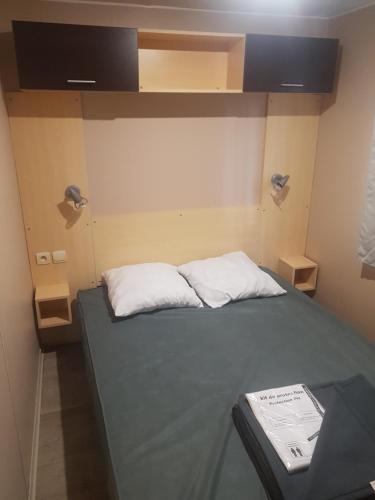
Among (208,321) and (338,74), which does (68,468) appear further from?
(338,74)

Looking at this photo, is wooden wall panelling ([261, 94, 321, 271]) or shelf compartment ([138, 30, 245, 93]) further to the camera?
wooden wall panelling ([261, 94, 321, 271])

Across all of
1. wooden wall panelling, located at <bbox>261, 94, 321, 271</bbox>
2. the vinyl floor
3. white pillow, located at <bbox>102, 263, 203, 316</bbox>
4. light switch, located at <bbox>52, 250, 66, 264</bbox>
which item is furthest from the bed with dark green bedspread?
wooden wall panelling, located at <bbox>261, 94, 321, 271</bbox>

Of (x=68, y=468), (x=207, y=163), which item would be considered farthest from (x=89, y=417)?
(x=207, y=163)

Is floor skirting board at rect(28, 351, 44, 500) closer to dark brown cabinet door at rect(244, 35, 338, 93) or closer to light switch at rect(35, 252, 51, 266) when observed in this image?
light switch at rect(35, 252, 51, 266)

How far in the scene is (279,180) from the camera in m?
2.87

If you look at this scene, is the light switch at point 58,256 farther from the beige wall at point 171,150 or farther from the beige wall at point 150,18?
the beige wall at point 150,18

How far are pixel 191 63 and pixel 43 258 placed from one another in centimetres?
169

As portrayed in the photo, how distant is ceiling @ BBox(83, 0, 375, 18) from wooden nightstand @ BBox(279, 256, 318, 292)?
1.79 meters

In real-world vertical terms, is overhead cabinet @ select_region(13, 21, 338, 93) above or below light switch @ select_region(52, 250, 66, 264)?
above

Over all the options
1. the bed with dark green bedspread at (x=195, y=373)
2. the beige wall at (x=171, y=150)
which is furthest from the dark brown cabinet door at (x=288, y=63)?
the bed with dark green bedspread at (x=195, y=373)

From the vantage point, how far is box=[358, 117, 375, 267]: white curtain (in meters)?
2.37

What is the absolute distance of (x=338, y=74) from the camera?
263 cm

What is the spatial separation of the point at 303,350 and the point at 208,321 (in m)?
0.57

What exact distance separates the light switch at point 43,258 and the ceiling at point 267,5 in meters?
1.59
